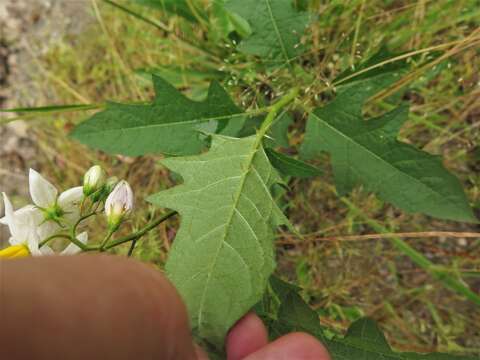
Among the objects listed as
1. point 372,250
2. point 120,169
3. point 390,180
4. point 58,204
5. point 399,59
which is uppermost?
point 399,59

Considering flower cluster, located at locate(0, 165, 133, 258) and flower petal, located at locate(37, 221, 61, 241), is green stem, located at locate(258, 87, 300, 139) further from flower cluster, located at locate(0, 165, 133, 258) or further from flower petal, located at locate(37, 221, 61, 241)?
flower petal, located at locate(37, 221, 61, 241)

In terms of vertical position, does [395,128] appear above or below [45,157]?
above

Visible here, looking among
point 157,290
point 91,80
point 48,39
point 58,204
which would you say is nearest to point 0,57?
point 48,39

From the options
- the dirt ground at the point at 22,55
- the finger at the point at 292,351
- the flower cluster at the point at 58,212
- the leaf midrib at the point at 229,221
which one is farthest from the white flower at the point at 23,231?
the dirt ground at the point at 22,55

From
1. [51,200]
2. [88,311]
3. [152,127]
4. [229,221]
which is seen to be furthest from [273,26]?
[88,311]

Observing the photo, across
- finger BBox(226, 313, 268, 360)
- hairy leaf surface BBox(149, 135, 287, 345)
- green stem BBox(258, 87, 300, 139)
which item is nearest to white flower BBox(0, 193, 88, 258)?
hairy leaf surface BBox(149, 135, 287, 345)

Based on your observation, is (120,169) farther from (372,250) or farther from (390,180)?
(390,180)

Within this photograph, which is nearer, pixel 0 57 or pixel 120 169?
pixel 120 169

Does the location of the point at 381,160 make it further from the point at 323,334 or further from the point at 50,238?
the point at 50,238
